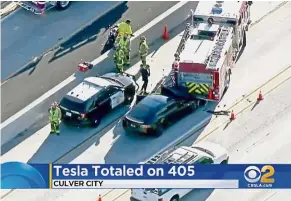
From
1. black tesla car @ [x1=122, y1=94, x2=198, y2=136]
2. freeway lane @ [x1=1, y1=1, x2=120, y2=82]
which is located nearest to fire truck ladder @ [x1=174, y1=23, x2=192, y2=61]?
black tesla car @ [x1=122, y1=94, x2=198, y2=136]

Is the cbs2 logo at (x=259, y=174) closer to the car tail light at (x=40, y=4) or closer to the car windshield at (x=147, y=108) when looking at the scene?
the car windshield at (x=147, y=108)

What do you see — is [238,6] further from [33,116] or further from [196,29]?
[33,116]

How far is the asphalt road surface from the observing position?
45906 millimetres

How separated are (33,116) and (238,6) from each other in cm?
898

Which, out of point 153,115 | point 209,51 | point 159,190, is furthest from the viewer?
point 209,51

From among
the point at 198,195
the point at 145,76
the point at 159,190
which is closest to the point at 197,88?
the point at 145,76

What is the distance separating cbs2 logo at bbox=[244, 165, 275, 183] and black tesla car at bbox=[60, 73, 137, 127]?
23.6 feet

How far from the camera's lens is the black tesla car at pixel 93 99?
43500mm

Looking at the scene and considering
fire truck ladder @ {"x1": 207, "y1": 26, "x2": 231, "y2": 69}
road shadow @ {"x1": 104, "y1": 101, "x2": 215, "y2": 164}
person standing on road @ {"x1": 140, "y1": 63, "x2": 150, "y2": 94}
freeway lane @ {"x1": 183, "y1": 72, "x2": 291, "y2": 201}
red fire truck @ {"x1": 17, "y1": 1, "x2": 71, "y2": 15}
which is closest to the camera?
freeway lane @ {"x1": 183, "y1": 72, "x2": 291, "y2": 201}

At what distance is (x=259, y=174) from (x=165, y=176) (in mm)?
2974

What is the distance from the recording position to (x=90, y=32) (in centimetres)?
4978

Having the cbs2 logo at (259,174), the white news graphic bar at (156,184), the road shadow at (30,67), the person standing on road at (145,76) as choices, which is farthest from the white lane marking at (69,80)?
the cbs2 logo at (259,174)

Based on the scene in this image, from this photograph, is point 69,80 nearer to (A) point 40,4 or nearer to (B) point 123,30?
(B) point 123,30

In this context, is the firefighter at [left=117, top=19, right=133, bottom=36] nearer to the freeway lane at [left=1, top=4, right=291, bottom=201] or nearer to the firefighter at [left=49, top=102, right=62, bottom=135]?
the freeway lane at [left=1, top=4, right=291, bottom=201]
